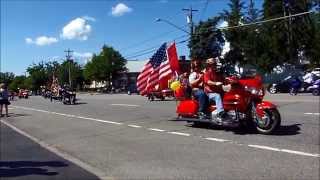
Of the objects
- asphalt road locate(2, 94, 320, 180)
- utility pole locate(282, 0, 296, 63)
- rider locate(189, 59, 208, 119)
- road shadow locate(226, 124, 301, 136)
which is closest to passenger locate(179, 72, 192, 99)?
rider locate(189, 59, 208, 119)

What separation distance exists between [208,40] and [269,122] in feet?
229

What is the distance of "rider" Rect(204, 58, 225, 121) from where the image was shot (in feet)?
44.7

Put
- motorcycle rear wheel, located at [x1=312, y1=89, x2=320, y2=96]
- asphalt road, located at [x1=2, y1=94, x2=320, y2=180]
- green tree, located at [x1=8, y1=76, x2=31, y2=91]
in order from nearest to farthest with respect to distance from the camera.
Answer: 1. asphalt road, located at [x1=2, y1=94, x2=320, y2=180]
2. motorcycle rear wheel, located at [x1=312, y1=89, x2=320, y2=96]
3. green tree, located at [x1=8, y1=76, x2=31, y2=91]

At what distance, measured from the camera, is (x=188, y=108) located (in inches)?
590

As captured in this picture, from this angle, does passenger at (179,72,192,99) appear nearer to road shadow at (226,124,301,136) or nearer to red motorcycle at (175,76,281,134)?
red motorcycle at (175,76,281,134)

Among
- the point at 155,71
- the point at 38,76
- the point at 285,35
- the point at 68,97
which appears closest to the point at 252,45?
the point at 285,35

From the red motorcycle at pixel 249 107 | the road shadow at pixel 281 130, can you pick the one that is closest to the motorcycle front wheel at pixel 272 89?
the road shadow at pixel 281 130

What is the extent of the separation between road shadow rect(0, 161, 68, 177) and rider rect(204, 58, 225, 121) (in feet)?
14.8

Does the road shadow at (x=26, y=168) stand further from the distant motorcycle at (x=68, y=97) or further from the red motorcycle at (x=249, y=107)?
the distant motorcycle at (x=68, y=97)

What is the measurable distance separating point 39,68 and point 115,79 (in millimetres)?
63496

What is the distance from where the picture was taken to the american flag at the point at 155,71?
56.3 ft

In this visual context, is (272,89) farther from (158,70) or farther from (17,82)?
(17,82)

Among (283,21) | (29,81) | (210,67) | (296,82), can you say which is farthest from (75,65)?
(210,67)

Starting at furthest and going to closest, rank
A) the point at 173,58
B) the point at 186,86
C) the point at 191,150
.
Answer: the point at 173,58, the point at 186,86, the point at 191,150
